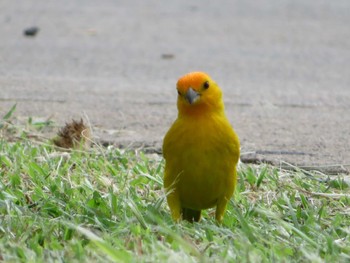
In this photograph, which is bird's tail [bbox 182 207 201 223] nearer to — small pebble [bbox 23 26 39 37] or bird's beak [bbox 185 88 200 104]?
bird's beak [bbox 185 88 200 104]

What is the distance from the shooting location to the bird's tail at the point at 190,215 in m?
4.70

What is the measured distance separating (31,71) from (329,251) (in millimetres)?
5503

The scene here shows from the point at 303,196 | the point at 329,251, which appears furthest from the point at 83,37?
the point at 329,251

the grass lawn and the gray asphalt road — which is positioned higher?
the grass lawn

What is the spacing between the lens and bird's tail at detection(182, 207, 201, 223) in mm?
4700

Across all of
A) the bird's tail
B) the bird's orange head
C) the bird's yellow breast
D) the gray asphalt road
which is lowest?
the gray asphalt road

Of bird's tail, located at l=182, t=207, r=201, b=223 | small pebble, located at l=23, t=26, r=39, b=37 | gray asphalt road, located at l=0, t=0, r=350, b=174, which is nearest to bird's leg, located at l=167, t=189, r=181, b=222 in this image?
bird's tail, located at l=182, t=207, r=201, b=223

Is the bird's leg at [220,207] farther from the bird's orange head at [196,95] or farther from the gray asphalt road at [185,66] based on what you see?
the gray asphalt road at [185,66]

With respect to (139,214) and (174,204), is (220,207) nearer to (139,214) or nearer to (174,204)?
(174,204)

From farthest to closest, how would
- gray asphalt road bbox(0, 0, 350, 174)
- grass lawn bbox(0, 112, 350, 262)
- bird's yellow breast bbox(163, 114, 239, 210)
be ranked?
gray asphalt road bbox(0, 0, 350, 174) < bird's yellow breast bbox(163, 114, 239, 210) < grass lawn bbox(0, 112, 350, 262)

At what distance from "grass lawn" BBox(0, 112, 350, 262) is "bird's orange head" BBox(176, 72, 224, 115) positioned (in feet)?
1.44

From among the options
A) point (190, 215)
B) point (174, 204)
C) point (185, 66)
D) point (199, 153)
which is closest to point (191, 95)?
point (199, 153)

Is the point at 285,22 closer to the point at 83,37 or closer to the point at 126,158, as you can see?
the point at 83,37

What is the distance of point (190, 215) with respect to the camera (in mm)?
4727
